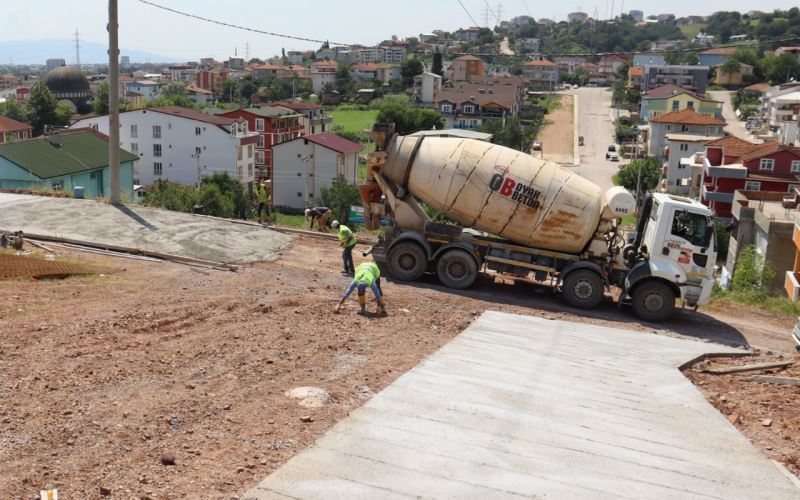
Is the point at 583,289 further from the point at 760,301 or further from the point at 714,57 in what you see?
the point at 714,57

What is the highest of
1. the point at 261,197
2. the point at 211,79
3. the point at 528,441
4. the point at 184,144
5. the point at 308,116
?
the point at 211,79

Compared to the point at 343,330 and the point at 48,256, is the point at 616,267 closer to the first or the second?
the point at 343,330

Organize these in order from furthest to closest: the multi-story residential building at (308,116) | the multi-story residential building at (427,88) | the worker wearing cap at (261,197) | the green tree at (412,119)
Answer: the multi-story residential building at (427,88) → the green tree at (412,119) → the multi-story residential building at (308,116) → the worker wearing cap at (261,197)

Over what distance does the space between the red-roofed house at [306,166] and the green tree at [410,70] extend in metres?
86.9

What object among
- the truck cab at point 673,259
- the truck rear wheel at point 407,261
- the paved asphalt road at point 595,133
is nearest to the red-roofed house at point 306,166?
the paved asphalt road at point 595,133

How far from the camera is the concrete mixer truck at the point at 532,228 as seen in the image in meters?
15.6

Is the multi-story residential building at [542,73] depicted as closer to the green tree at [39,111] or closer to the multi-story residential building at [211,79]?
the multi-story residential building at [211,79]

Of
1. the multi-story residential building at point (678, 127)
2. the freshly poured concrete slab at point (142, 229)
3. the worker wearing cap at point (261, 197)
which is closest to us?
the freshly poured concrete slab at point (142, 229)

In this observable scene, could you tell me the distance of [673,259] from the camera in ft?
51.2

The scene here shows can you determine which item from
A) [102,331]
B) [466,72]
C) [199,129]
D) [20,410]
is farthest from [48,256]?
[466,72]

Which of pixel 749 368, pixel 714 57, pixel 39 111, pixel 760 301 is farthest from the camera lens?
pixel 714 57

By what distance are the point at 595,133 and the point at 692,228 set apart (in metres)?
94.8

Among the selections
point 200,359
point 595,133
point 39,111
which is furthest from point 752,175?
point 39,111

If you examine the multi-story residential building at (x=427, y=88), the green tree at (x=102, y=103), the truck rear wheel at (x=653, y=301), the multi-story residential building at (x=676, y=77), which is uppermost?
the multi-story residential building at (x=676, y=77)
